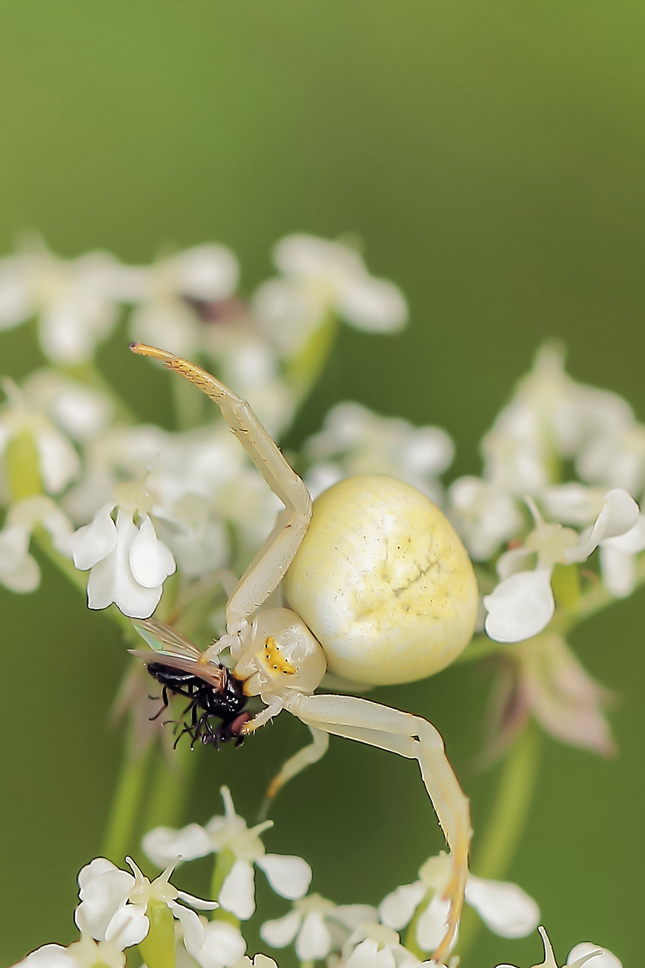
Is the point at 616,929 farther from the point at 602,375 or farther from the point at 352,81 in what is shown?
the point at 352,81

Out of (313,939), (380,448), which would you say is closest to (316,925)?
(313,939)

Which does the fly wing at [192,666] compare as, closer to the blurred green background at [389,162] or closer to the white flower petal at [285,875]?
the white flower petal at [285,875]

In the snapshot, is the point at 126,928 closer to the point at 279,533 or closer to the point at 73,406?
the point at 279,533

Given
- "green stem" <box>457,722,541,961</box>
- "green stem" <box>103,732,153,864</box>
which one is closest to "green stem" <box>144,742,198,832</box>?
"green stem" <box>103,732,153,864</box>

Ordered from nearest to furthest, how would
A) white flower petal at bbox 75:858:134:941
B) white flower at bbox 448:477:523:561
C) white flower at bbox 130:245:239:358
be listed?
white flower petal at bbox 75:858:134:941 < white flower at bbox 448:477:523:561 < white flower at bbox 130:245:239:358

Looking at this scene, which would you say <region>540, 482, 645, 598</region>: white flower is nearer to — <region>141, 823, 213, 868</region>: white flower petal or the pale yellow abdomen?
the pale yellow abdomen

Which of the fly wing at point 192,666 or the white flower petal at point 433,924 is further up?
the fly wing at point 192,666

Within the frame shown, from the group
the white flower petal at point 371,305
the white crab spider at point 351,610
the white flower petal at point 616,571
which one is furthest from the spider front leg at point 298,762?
the white flower petal at point 371,305

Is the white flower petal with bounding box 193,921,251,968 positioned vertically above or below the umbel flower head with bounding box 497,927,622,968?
below
